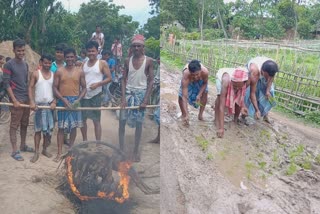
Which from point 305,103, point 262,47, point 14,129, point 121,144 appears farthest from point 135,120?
point 262,47

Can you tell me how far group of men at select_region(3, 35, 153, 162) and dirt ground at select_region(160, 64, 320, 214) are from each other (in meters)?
1.71

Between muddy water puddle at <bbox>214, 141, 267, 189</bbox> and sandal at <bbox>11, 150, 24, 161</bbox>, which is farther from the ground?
sandal at <bbox>11, 150, 24, 161</bbox>

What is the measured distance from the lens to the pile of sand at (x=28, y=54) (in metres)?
1.69

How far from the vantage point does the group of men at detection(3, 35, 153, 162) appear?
1.69 meters

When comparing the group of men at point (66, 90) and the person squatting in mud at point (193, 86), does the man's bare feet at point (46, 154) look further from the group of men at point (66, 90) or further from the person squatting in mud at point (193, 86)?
the person squatting in mud at point (193, 86)

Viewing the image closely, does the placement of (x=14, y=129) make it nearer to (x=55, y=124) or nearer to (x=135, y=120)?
(x=55, y=124)

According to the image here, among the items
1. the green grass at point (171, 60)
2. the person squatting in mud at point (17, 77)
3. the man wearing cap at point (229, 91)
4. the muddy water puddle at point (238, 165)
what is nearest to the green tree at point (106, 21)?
the person squatting in mud at point (17, 77)

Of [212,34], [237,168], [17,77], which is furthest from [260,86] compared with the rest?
[212,34]

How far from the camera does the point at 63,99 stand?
1.72 meters

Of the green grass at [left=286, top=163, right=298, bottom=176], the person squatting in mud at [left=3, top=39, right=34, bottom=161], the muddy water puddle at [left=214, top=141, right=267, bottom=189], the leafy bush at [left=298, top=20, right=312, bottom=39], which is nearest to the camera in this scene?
the person squatting in mud at [left=3, top=39, right=34, bottom=161]

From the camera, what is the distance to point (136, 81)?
5.98ft

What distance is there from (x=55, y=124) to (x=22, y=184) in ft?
0.97

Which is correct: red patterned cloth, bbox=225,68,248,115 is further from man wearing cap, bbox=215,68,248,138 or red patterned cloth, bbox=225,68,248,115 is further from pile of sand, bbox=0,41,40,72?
pile of sand, bbox=0,41,40,72

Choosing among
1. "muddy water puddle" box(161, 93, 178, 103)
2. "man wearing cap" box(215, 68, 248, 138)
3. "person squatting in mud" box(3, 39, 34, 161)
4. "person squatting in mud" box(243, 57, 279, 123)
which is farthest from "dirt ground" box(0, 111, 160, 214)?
"muddy water puddle" box(161, 93, 178, 103)
